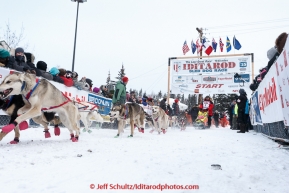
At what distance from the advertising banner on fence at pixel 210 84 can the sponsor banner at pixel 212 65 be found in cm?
45

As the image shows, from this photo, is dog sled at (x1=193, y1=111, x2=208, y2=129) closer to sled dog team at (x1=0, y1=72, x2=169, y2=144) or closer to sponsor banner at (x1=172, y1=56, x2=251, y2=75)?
sponsor banner at (x1=172, y1=56, x2=251, y2=75)

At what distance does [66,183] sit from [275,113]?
4.44 m

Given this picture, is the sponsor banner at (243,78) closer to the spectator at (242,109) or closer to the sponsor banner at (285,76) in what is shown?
the spectator at (242,109)

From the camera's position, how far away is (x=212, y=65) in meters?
22.0

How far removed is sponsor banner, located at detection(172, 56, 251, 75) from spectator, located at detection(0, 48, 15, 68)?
665 inches

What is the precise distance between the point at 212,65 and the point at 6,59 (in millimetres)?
17933

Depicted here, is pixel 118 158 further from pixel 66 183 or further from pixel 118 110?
pixel 118 110

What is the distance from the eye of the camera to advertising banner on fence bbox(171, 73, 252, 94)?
20953mm

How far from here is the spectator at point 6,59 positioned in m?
6.87

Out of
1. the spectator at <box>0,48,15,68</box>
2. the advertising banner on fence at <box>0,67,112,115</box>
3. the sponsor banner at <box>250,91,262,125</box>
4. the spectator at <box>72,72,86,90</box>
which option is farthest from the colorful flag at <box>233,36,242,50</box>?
the spectator at <box>0,48,15,68</box>

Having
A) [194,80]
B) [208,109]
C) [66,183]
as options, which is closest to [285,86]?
[66,183]

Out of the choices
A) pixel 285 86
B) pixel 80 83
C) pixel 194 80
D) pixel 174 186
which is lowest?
pixel 174 186

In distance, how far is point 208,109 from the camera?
1716 centimetres
